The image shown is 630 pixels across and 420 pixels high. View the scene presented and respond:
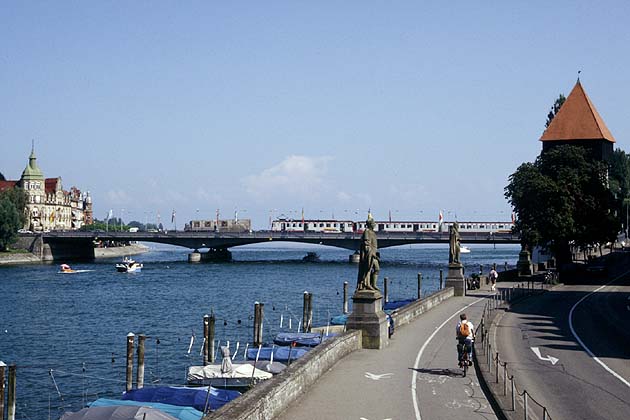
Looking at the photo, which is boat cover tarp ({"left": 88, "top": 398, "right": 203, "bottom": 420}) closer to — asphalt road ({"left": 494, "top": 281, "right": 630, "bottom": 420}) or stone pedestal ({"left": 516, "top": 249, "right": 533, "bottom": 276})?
asphalt road ({"left": 494, "top": 281, "right": 630, "bottom": 420})

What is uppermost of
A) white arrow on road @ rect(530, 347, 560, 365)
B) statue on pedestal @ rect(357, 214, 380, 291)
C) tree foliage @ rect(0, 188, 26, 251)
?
tree foliage @ rect(0, 188, 26, 251)

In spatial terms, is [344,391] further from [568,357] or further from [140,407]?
[568,357]

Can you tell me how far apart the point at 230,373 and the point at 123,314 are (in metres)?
34.2

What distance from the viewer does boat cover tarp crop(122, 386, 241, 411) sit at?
2558cm

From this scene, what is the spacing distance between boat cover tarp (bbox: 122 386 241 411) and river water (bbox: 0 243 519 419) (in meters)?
7.56

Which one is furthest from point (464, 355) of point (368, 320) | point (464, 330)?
point (368, 320)

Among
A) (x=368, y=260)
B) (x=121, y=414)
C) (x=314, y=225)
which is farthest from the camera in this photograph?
(x=314, y=225)

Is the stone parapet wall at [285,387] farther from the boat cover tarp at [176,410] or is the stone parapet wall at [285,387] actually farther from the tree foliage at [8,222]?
the tree foliage at [8,222]

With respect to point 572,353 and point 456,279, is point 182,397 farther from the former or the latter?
point 456,279

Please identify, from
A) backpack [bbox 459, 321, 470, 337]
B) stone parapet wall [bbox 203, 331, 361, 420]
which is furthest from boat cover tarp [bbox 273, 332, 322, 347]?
backpack [bbox 459, 321, 470, 337]

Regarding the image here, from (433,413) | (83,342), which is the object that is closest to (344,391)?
(433,413)

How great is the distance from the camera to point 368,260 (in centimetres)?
2656

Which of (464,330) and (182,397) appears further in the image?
(182,397)

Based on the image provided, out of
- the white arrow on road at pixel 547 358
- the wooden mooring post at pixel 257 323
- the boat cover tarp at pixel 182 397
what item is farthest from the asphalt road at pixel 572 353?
the wooden mooring post at pixel 257 323
